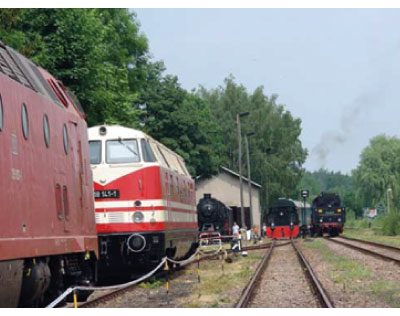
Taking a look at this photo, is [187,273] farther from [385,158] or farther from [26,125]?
[385,158]

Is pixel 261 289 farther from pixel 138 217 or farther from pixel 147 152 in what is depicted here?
pixel 147 152

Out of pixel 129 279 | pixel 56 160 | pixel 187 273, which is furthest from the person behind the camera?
pixel 187 273

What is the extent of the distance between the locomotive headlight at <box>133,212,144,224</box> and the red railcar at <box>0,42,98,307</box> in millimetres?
3250

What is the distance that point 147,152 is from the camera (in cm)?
1892

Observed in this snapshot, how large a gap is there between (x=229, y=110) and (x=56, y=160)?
2863 inches

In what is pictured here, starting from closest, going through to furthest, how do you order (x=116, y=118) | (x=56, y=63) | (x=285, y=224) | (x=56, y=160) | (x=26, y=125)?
1. (x=26, y=125)
2. (x=56, y=160)
3. (x=56, y=63)
4. (x=116, y=118)
5. (x=285, y=224)

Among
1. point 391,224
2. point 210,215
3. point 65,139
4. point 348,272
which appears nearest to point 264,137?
point 391,224

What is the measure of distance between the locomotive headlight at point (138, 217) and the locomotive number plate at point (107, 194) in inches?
22.9

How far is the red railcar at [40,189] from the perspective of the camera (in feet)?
31.3

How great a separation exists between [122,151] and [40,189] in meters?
7.95

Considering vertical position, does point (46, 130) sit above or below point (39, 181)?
above

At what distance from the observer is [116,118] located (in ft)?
107

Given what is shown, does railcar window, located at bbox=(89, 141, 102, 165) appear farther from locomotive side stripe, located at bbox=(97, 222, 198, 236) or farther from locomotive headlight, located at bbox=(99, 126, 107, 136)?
locomotive side stripe, located at bbox=(97, 222, 198, 236)
